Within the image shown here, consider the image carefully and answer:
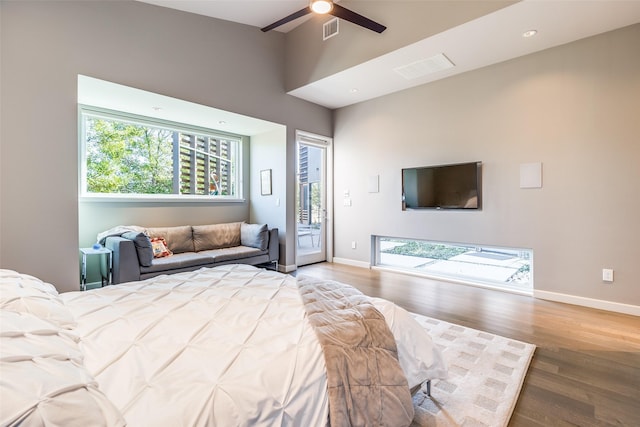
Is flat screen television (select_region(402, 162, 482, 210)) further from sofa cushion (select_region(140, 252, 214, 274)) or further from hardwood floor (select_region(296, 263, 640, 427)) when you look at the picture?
sofa cushion (select_region(140, 252, 214, 274))

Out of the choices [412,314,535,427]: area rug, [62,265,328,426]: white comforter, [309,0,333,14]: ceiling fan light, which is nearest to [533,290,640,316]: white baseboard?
[412,314,535,427]: area rug

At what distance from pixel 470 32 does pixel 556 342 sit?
3152 mm

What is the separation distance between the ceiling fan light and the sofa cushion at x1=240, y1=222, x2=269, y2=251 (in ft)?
10.3

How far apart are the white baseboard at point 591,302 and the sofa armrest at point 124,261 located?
4875mm

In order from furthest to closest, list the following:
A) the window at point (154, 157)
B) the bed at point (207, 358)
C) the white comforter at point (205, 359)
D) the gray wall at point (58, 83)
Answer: the window at point (154, 157) → the gray wall at point (58, 83) → the white comforter at point (205, 359) → the bed at point (207, 358)

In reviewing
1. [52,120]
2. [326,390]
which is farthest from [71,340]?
[52,120]

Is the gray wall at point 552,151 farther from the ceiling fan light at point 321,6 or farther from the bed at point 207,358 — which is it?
the bed at point 207,358

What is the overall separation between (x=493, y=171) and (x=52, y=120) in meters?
5.09

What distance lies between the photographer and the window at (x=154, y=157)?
13.9ft

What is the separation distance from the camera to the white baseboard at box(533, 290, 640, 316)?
3238mm

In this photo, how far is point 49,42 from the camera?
9.69 ft

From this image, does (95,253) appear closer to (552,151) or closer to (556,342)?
(556,342)

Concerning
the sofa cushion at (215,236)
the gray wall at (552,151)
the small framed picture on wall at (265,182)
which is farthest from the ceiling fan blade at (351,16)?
the sofa cushion at (215,236)

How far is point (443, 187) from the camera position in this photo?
4535 mm
